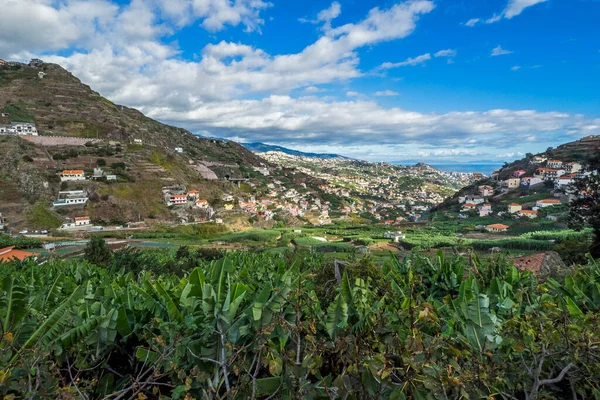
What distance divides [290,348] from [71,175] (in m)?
61.2

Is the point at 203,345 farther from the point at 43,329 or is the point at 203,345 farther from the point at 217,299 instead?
the point at 43,329

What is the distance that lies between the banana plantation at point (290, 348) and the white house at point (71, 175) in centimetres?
5899

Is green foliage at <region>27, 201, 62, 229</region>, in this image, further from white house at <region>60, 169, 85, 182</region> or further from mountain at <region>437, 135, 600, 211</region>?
mountain at <region>437, 135, 600, 211</region>

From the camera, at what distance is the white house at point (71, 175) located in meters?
50.6

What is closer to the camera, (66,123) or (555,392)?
(555,392)

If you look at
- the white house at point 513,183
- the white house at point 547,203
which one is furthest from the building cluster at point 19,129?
the white house at point 513,183

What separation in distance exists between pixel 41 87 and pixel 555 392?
325 ft

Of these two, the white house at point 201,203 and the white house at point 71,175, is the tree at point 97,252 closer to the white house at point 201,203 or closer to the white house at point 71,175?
the white house at point 201,203

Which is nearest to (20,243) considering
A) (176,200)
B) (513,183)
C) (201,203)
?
(176,200)

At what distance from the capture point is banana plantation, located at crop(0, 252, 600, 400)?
4.57 feet

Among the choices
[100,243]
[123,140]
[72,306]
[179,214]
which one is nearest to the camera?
[72,306]

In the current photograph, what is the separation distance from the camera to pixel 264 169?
11081 cm

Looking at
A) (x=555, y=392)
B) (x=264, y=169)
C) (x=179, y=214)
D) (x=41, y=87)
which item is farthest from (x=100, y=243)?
(x=264, y=169)

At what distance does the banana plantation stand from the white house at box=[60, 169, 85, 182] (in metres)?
59.0
